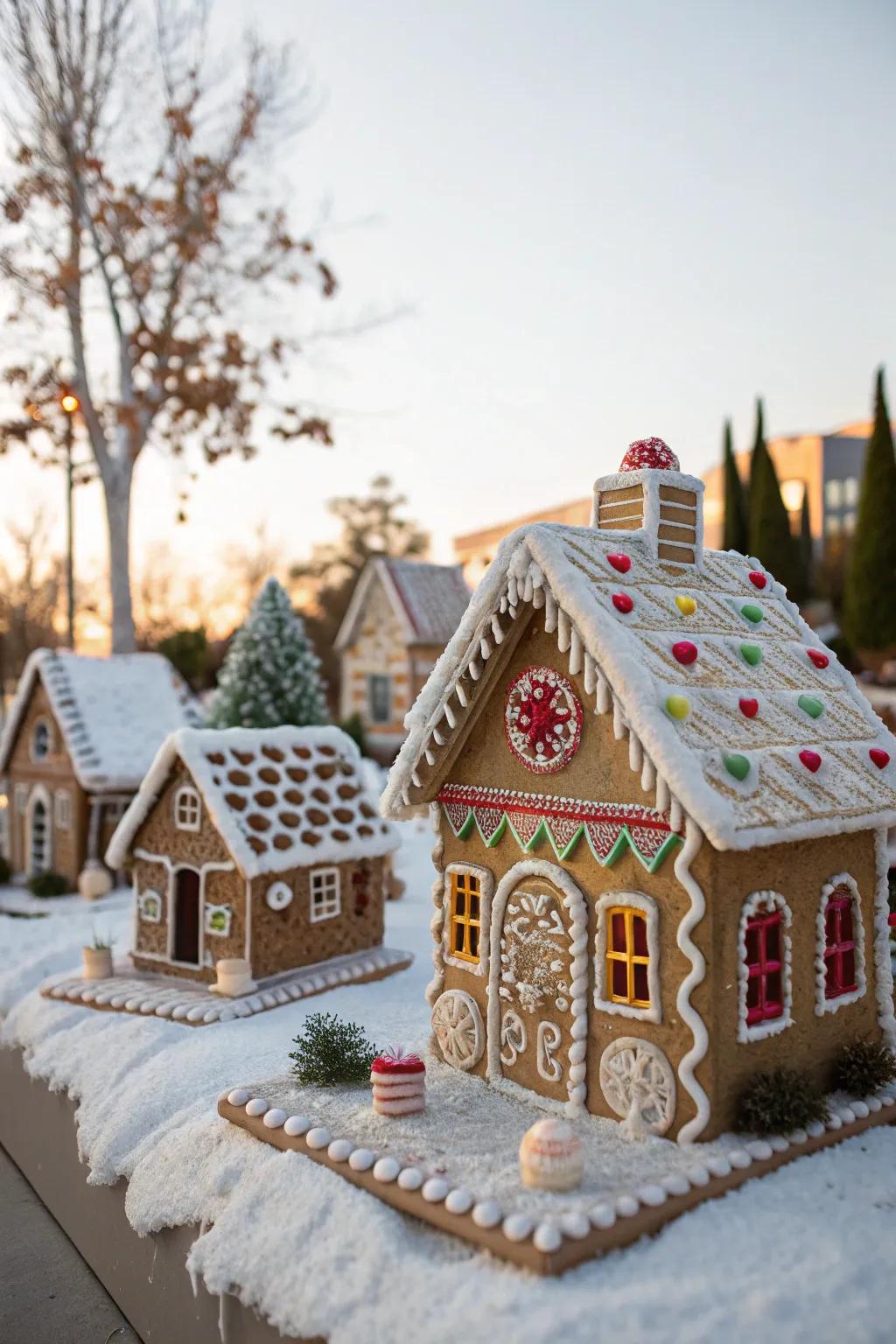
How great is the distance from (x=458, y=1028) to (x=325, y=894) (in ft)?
12.7

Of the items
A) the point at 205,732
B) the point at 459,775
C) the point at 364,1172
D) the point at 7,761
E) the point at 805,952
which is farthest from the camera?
the point at 7,761

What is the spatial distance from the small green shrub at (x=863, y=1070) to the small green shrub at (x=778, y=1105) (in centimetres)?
65

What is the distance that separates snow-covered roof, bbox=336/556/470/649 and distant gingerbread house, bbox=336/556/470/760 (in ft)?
0.08

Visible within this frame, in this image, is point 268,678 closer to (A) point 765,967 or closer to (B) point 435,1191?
(A) point 765,967

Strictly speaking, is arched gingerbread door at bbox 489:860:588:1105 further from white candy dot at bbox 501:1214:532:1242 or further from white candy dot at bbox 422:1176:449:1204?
white candy dot at bbox 501:1214:532:1242

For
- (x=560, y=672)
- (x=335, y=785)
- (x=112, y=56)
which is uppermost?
(x=112, y=56)

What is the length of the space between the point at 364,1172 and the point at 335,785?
21.5ft

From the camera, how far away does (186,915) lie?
1263 centimetres

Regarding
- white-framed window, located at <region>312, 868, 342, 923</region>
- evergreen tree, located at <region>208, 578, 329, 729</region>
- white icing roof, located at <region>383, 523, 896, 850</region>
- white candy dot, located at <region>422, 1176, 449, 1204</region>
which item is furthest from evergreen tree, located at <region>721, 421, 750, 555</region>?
white candy dot, located at <region>422, 1176, 449, 1204</region>

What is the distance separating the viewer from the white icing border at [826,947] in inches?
321

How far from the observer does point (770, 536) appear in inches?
1470

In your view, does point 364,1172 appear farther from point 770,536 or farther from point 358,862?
point 770,536

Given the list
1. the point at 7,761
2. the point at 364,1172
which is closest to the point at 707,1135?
the point at 364,1172

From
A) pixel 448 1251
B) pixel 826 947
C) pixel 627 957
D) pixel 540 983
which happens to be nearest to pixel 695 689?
pixel 627 957
